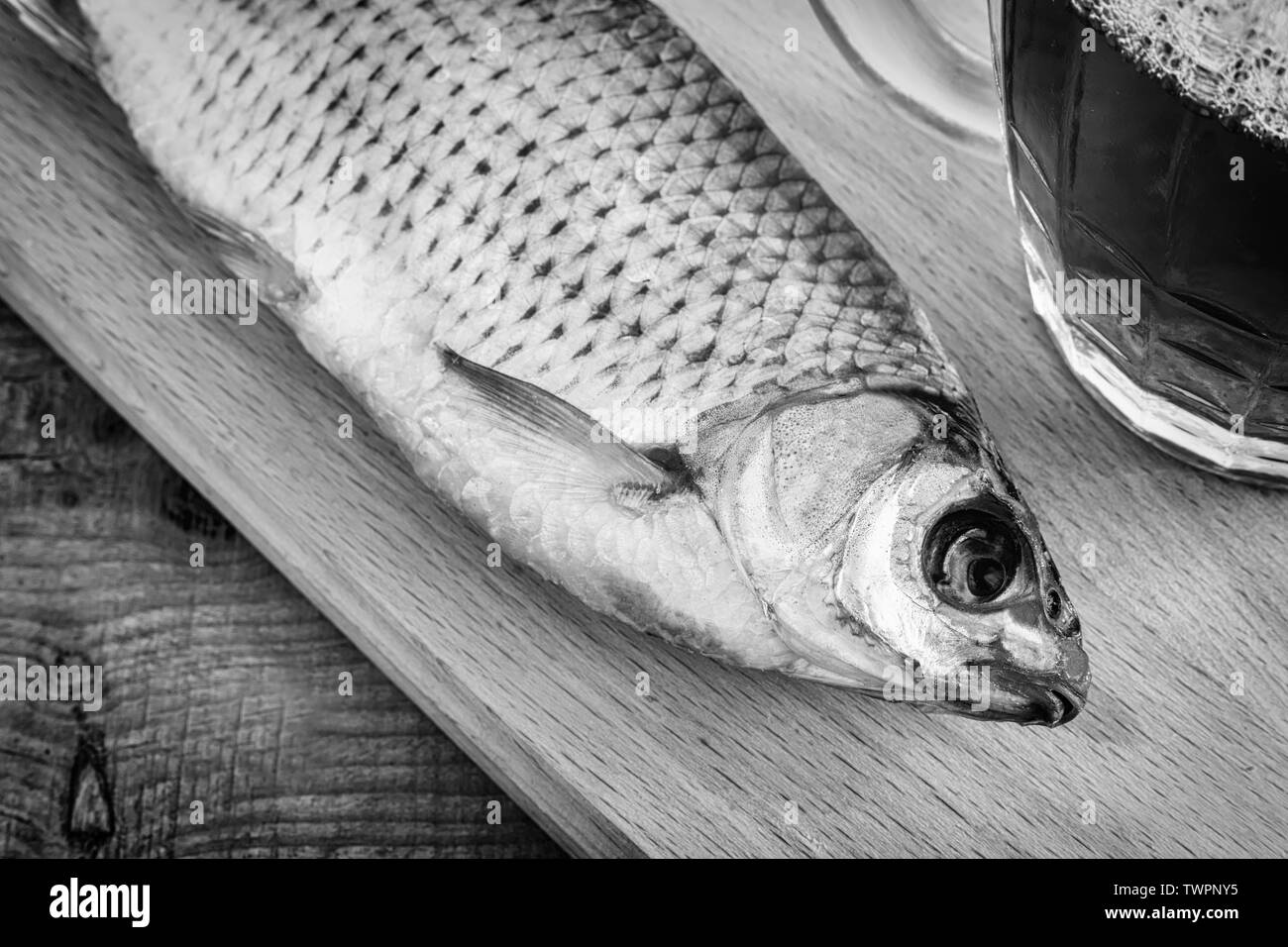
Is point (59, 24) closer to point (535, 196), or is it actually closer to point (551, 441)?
point (535, 196)

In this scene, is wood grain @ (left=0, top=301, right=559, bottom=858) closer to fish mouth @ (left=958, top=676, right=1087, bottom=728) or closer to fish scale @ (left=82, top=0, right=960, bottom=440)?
fish scale @ (left=82, top=0, right=960, bottom=440)

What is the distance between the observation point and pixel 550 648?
1.00 meters

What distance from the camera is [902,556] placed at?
85 centimetres

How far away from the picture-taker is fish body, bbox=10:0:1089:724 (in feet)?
2.81

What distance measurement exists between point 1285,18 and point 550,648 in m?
0.65

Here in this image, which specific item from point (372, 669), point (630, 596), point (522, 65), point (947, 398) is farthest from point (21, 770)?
point (947, 398)

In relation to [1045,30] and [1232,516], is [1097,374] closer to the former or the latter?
[1232,516]

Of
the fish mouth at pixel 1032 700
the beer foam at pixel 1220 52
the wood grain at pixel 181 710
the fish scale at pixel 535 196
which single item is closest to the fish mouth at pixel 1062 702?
the fish mouth at pixel 1032 700

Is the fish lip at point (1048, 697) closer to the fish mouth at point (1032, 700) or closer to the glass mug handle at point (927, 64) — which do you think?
Answer: the fish mouth at point (1032, 700)

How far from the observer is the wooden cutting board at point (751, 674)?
0.97m

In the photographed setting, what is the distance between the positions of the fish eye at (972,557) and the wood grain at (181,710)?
0.48 meters

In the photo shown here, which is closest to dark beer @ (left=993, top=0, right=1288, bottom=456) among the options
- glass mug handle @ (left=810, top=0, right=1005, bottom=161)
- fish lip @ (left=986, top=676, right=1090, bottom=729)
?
glass mug handle @ (left=810, top=0, right=1005, bottom=161)

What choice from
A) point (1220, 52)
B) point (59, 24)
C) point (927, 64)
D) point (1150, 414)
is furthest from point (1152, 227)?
point (59, 24)
